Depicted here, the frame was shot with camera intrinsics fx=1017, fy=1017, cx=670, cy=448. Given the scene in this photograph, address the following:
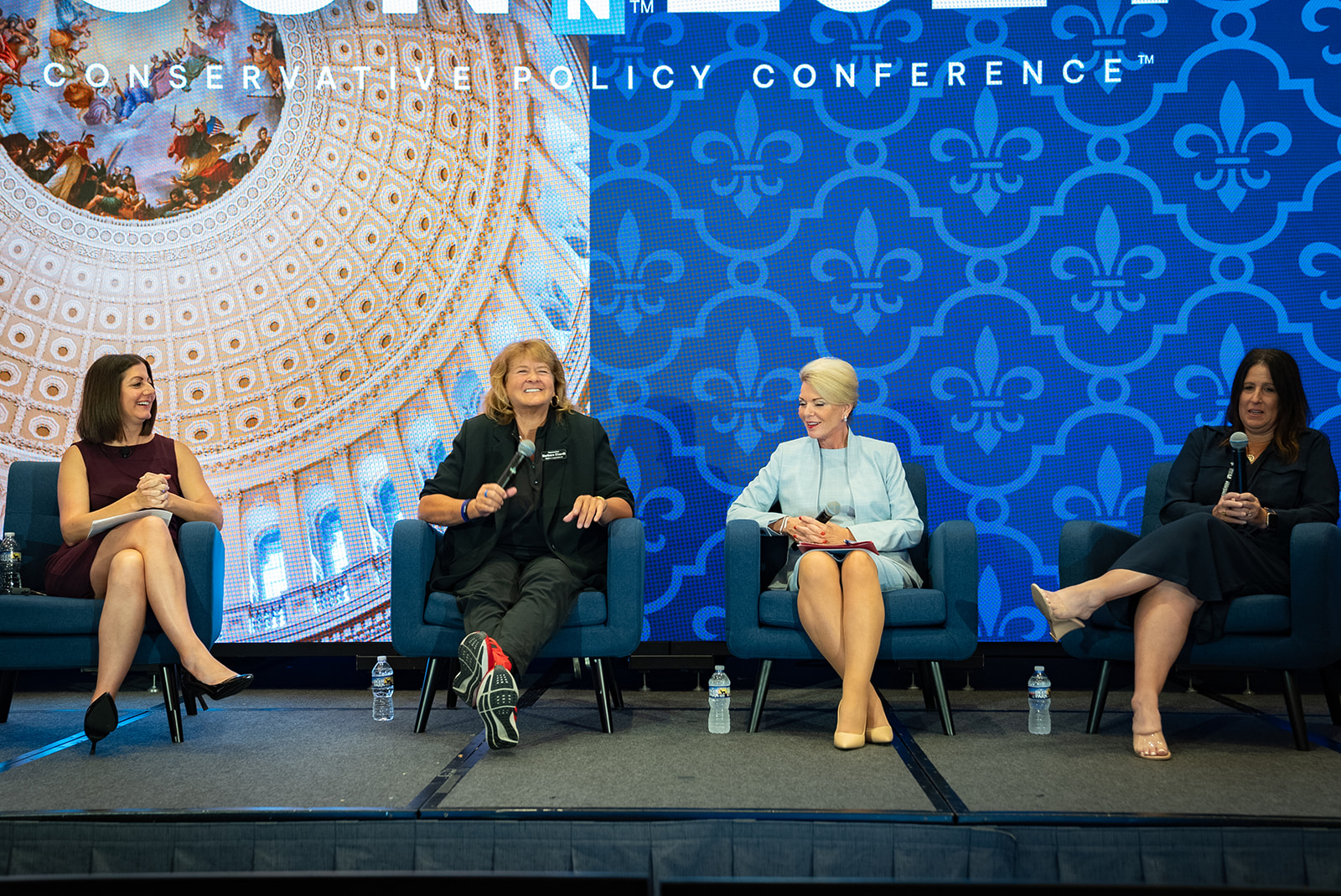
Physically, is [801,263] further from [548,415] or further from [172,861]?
[172,861]

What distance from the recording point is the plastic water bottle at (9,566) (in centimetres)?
320

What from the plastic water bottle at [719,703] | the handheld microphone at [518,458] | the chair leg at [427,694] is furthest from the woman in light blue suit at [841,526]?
the chair leg at [427,694]

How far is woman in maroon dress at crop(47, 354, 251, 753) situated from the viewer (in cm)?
288

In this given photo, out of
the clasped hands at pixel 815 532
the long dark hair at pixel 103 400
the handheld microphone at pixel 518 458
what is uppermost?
the long dark hair at pixel 103 400

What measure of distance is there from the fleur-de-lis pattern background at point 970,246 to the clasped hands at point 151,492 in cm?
151

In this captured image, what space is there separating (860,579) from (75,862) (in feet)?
6.59

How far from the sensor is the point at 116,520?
3.01m

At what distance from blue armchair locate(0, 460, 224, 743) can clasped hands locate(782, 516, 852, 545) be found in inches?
68.7

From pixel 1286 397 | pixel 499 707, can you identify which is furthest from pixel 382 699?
pixel 1286 397

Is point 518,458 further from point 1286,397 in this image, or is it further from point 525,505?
point 1286,397

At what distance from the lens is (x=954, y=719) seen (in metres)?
3.22

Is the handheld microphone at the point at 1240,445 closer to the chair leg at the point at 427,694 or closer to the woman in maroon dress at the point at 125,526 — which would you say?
the chair leg at the point at 427,694

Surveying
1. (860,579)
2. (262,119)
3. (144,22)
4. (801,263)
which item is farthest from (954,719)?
(144,22)

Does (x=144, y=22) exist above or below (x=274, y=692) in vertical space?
above
